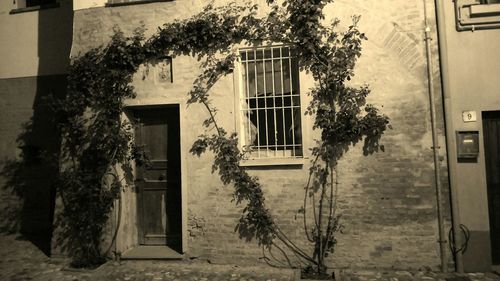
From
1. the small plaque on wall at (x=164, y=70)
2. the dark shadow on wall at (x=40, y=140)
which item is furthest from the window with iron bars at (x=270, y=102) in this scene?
the dark shadow on wall at (x=40, y=140)

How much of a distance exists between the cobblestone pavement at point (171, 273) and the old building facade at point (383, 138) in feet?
0.59

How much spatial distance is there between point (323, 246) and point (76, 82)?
16.4 feet

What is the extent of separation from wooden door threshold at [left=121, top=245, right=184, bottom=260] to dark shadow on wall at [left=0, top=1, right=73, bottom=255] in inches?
111

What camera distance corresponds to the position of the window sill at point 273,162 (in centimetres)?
560

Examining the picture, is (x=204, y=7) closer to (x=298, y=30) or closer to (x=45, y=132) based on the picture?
(x=298, y=30)

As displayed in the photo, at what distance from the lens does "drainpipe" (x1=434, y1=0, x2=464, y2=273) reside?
521 cm

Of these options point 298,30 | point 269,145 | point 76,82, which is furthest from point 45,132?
point 298,30

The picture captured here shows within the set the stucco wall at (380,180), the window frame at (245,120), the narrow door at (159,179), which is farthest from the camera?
the narrow door at (159,179)

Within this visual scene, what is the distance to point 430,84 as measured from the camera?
535cm

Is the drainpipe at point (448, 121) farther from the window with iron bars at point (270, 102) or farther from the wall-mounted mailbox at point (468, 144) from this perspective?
the window with iron bars at point (270, 102)

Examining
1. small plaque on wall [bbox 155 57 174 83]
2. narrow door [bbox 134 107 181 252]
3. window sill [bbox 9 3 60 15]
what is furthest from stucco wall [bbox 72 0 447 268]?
window sill [bbox 9 3 60 15]

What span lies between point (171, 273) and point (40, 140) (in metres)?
4.69

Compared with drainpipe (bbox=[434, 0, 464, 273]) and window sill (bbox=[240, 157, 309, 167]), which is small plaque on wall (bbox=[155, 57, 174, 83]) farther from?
drainpipe (bbox=[434, 0, 464, 273])

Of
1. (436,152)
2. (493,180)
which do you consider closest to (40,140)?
(436,152)
